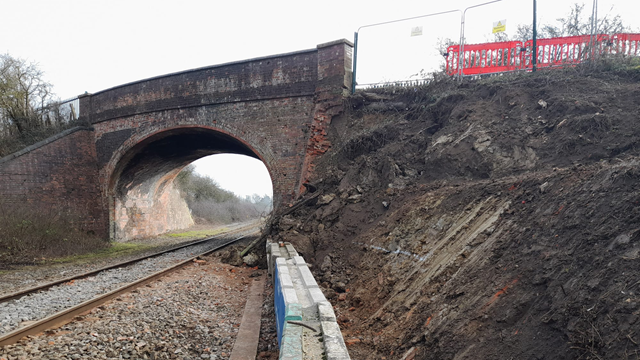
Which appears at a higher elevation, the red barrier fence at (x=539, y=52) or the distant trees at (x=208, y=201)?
the red barrier fence at (x=539, y=52)

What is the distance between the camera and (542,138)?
6.20 meters

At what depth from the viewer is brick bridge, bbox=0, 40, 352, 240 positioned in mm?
11070

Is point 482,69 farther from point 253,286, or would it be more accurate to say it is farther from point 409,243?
point 253,286

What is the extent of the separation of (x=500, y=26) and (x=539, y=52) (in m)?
1.20

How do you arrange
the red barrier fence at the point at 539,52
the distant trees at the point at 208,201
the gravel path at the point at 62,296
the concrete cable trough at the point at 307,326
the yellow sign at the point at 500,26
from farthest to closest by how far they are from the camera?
the distant trees at the point at 208,201, the yellow sign at the point at 500,26, the red barrier fence at the point at 539,52, the gravel path at the point at 62,296, the concrete cable trough at the point at 307,326

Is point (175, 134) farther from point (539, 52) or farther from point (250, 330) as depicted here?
point (539, 52)

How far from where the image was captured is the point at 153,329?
4418 mm

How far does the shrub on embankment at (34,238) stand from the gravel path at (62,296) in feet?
11.1

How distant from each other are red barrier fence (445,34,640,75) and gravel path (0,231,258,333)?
947cm

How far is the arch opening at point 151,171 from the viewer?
45.8ft

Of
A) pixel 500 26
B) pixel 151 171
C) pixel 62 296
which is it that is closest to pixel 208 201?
pixel 151 171

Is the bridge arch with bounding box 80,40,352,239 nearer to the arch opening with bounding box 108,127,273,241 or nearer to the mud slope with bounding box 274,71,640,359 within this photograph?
the arch opening with bounding box 108,127,273,241

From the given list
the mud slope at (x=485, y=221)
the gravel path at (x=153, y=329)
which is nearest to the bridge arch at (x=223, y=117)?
the mud slope at (x=485, y=221)

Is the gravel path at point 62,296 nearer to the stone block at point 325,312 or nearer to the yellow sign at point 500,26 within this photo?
the stone block at point 325,312
